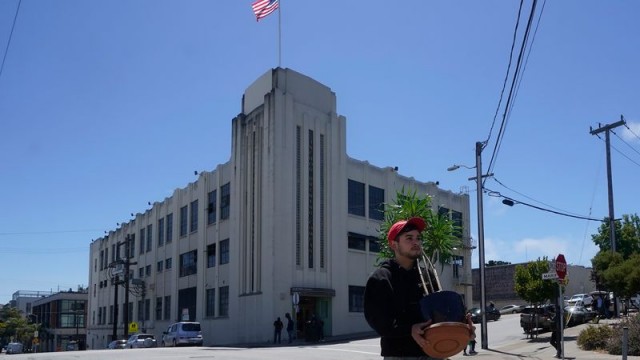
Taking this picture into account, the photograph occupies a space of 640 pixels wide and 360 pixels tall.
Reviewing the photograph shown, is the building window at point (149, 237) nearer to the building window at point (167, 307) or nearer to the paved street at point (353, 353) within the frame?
the building window at point (167, 307)

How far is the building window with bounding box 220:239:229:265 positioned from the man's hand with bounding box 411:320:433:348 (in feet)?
133

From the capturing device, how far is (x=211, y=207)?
4728 centimetres

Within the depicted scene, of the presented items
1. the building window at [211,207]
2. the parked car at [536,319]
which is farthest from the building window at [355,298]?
the parked car at [536,319]

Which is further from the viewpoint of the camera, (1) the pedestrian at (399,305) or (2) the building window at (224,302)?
(2) the building window at (224,302)

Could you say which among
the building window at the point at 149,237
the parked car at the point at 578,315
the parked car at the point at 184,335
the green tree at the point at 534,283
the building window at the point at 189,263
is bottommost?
the parked car at the point at 184,335

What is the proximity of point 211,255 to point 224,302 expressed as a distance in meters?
4.00

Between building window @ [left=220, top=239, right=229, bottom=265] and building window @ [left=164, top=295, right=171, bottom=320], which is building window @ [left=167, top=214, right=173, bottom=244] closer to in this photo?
building window @ [left=164, top=295, right=171, bottom=320]

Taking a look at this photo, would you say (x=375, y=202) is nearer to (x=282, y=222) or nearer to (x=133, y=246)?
(x=282, y=222)

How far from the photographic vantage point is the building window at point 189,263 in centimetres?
4894

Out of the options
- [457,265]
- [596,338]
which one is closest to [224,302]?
[457,265]

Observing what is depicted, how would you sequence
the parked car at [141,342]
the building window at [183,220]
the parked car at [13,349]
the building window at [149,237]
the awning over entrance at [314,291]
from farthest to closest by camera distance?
the parked car at [13,349], the building window at [149,237], the building window at [183,220], the parked car at [141,342], the awning over entrance at [314,291]

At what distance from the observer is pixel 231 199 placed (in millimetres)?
43188

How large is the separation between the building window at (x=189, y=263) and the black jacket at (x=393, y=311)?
45.3 meters

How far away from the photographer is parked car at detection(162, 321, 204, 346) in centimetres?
3853
